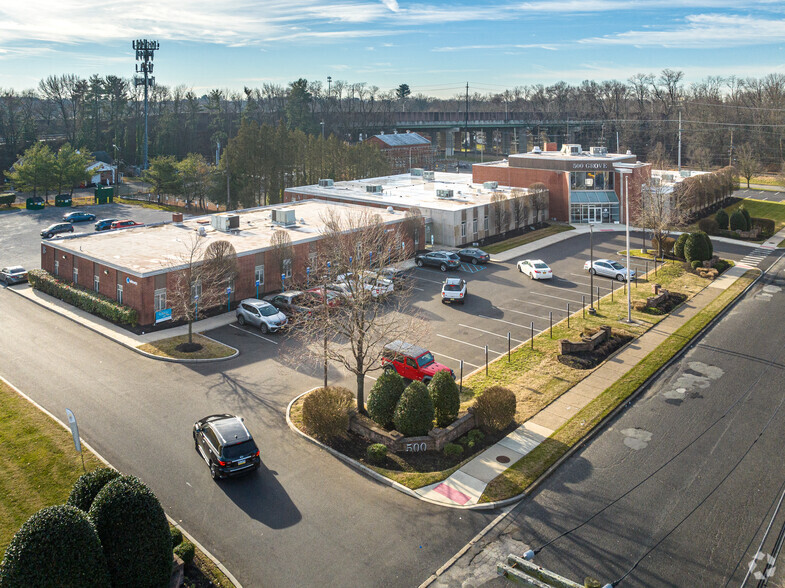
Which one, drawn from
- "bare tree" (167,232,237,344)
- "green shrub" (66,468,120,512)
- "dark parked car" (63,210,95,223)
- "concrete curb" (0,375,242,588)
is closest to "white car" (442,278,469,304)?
"bare tree" (167,232,237,344)

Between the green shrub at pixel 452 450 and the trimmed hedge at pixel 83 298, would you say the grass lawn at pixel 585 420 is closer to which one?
the green shrub at pixel 452 450

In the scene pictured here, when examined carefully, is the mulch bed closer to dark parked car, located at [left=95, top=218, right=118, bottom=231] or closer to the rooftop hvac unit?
the rooftop hvac unit

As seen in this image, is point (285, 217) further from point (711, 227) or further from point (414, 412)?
point (711, 227)

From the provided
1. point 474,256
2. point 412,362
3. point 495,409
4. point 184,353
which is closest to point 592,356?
point 412,362

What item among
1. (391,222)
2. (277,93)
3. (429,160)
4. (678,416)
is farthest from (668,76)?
(678,416)

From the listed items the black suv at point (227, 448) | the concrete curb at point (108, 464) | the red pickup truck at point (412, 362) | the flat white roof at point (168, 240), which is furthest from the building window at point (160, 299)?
the black suv at point (227, 448)
